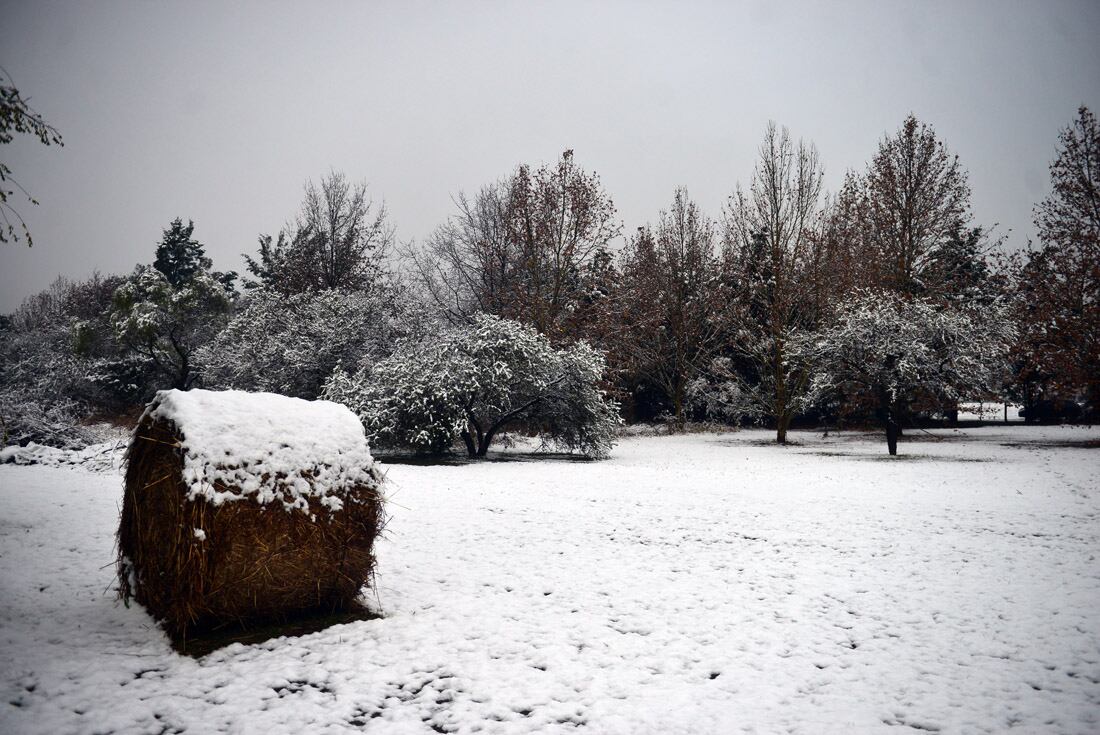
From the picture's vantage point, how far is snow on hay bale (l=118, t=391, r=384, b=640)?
145 inches

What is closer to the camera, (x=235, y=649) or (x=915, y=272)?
(x=235, y=649)

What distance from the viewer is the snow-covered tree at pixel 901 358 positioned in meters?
15.0

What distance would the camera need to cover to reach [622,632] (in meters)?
4.22

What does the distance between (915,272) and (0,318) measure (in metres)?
68.8

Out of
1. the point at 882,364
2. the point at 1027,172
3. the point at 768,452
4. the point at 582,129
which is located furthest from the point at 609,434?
the point at 582,129

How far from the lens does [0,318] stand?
5038 cm

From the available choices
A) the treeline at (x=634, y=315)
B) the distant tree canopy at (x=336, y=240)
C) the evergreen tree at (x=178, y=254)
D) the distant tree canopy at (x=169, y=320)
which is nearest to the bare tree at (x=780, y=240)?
the treeline at (x=634, y=315)

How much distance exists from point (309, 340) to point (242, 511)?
14.4 meters

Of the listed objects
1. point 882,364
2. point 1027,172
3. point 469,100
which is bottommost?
point 882,364

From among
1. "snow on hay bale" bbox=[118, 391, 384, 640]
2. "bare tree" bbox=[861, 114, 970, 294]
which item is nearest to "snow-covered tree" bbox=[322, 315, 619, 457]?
"snow on hay bale" bbox=[118, 391, 384, 640]

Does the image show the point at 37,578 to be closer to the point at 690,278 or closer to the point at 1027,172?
the point at 690,278

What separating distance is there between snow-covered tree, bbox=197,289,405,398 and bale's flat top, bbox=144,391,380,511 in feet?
39.1

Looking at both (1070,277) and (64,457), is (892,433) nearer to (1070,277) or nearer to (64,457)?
(1070,277)

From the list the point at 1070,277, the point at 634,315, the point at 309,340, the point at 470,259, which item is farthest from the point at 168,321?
the point at 1070,277
